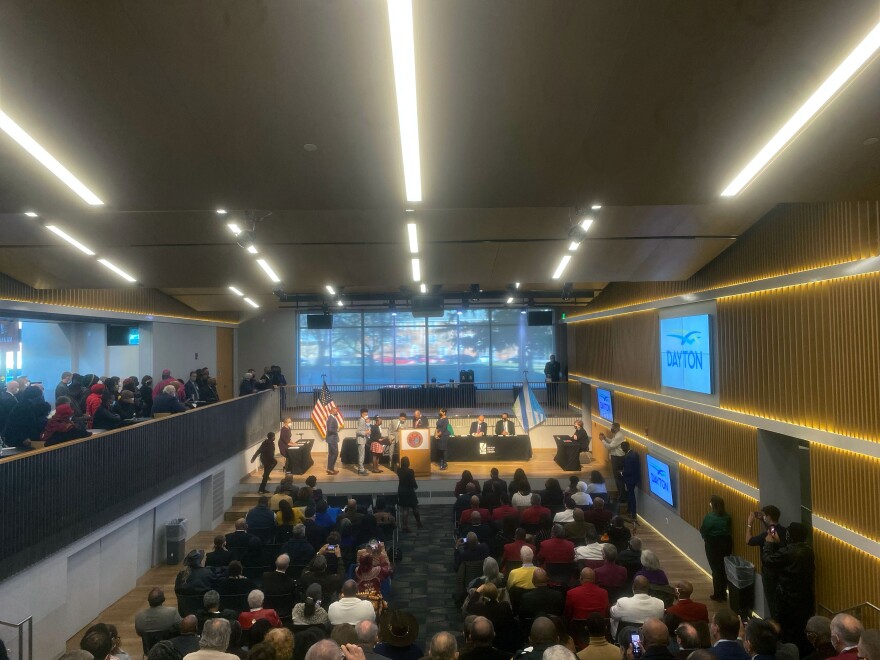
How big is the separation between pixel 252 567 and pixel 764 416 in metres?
6.93

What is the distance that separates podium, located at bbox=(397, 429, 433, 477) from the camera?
14.3m

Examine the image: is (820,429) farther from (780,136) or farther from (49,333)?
(49,333)

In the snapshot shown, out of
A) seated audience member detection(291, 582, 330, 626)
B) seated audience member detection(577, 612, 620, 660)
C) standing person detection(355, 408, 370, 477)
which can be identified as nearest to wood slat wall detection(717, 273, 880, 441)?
seated audience member detection(577, 612, 620, 660)

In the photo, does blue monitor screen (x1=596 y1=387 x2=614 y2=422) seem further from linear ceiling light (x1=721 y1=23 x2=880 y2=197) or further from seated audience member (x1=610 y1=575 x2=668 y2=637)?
linear ceiling light (x1=721 y1=23 x2=880 y2=197)

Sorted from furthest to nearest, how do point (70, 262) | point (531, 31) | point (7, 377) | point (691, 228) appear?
point (7, 377), point (70, 262), point (691, 228), point (531, 31)

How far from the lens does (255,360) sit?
22.3 metres

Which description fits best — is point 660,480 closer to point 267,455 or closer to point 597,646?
point 597,646

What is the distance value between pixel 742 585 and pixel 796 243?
4539 millimetres

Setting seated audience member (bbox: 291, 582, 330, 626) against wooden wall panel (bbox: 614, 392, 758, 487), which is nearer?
seated audience member (bbox: 291, 582, 330, 626)

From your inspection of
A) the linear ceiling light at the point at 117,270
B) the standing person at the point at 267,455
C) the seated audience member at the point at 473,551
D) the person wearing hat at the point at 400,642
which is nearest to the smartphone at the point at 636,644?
the person wearing hat at the point at 400,642

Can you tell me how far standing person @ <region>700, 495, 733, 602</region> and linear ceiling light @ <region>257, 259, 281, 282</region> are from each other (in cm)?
787

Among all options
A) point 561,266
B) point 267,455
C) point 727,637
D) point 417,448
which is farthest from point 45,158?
point 417,448

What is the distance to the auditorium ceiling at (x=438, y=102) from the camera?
2.89 metres

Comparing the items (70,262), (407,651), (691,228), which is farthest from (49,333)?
(691,228)
